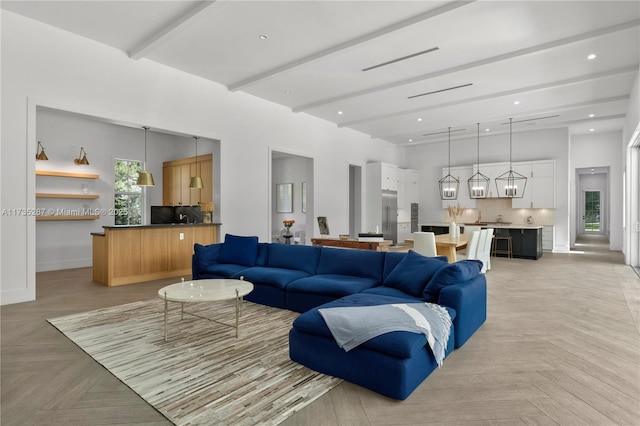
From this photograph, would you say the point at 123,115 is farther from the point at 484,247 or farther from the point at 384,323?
the point at 484,247

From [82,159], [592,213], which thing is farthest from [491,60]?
[592,213]

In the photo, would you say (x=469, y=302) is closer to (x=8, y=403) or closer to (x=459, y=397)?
(x=459, y=397)

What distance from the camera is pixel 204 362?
9.28 ft

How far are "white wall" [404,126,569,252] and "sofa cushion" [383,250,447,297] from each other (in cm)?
845

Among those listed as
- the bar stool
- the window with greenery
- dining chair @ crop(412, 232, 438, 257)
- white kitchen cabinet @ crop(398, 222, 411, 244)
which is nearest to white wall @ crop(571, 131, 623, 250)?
the bar stool

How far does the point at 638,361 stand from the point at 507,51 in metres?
4.28

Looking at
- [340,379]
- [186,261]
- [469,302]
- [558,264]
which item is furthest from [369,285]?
[558,264]

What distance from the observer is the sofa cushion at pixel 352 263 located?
13.5ft

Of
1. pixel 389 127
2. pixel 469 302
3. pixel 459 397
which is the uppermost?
pixel 389 127

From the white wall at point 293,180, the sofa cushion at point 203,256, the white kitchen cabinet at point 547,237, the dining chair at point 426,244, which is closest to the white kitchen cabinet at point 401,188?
the white wall at point 293,180

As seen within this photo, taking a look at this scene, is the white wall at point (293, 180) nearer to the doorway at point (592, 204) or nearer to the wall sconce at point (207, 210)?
the wall sconce at point (207, 210)

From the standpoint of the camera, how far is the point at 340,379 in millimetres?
2551

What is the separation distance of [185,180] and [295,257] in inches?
193

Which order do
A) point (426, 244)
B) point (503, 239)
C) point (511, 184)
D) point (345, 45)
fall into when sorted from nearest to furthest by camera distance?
point (345, 45), point (426, 244), point (503, 239), point (511, 184)
